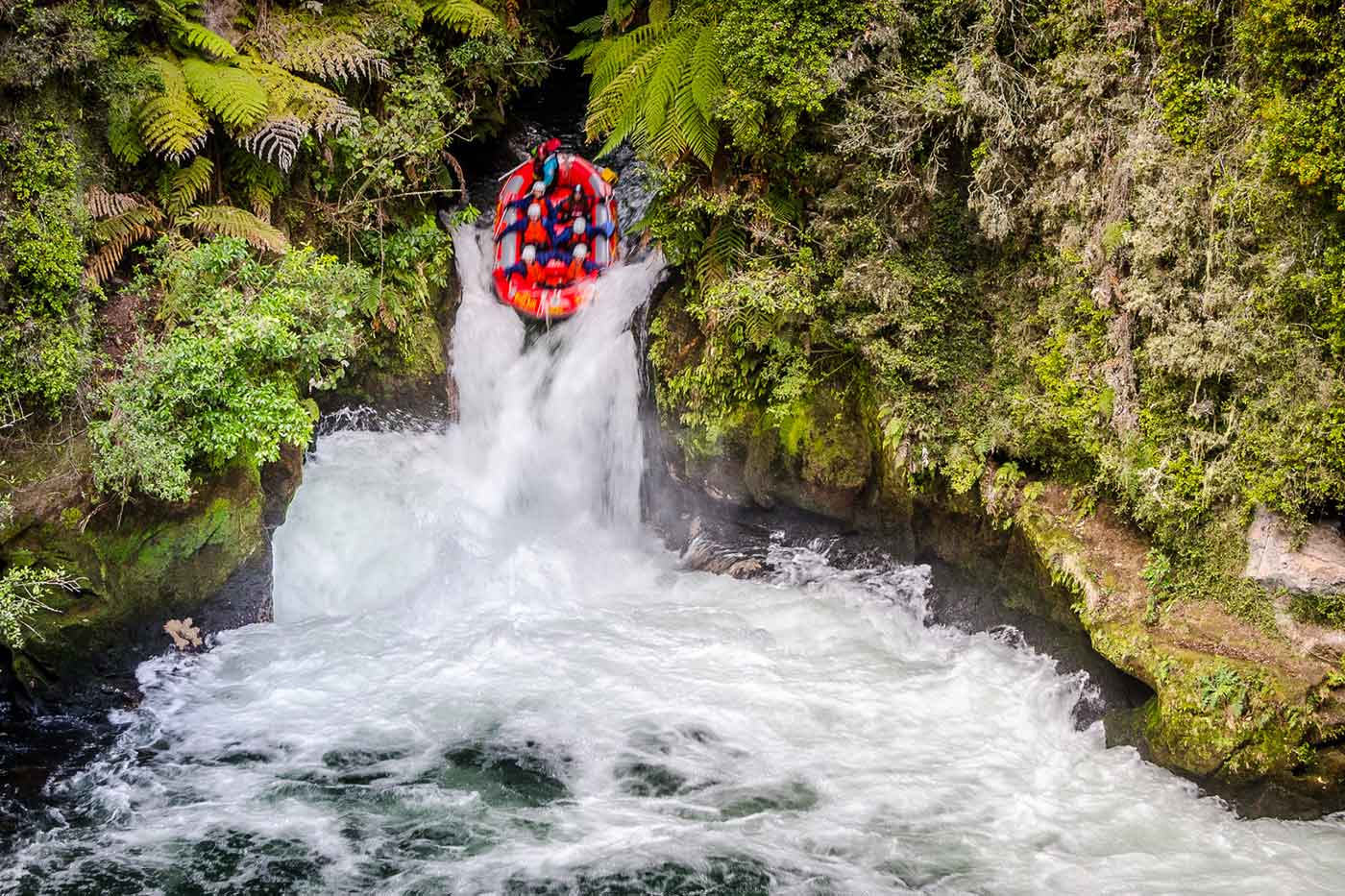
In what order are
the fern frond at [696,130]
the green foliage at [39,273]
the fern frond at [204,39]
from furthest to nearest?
1. the fern frond at [696,130]
2. the fern frond at [204,39]
3. the green foliage at [39,273]

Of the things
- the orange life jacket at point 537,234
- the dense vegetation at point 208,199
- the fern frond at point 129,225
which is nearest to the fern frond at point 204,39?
the dense vegetation at point 208,199

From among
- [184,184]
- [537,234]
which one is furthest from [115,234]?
[537,234]

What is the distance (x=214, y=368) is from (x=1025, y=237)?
606 cm

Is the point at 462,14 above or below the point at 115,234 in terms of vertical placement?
above

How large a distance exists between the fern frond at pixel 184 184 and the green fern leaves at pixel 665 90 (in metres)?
3.43

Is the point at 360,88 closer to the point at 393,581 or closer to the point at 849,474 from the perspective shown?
the point at 393,581

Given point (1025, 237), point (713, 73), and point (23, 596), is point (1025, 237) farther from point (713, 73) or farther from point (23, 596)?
point (23, 596)

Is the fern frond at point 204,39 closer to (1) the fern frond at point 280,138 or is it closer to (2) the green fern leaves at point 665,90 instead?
(1) the fern frond at point 280,138

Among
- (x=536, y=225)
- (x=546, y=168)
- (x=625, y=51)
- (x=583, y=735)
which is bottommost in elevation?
(x=583, y=735)

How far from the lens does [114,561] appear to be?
23.8 feet

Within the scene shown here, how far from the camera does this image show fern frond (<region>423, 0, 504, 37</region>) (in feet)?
33.6

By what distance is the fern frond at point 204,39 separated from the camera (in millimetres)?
8406

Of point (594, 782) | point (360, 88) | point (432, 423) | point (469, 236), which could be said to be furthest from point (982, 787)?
point (360, 88)

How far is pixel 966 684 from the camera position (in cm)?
764
